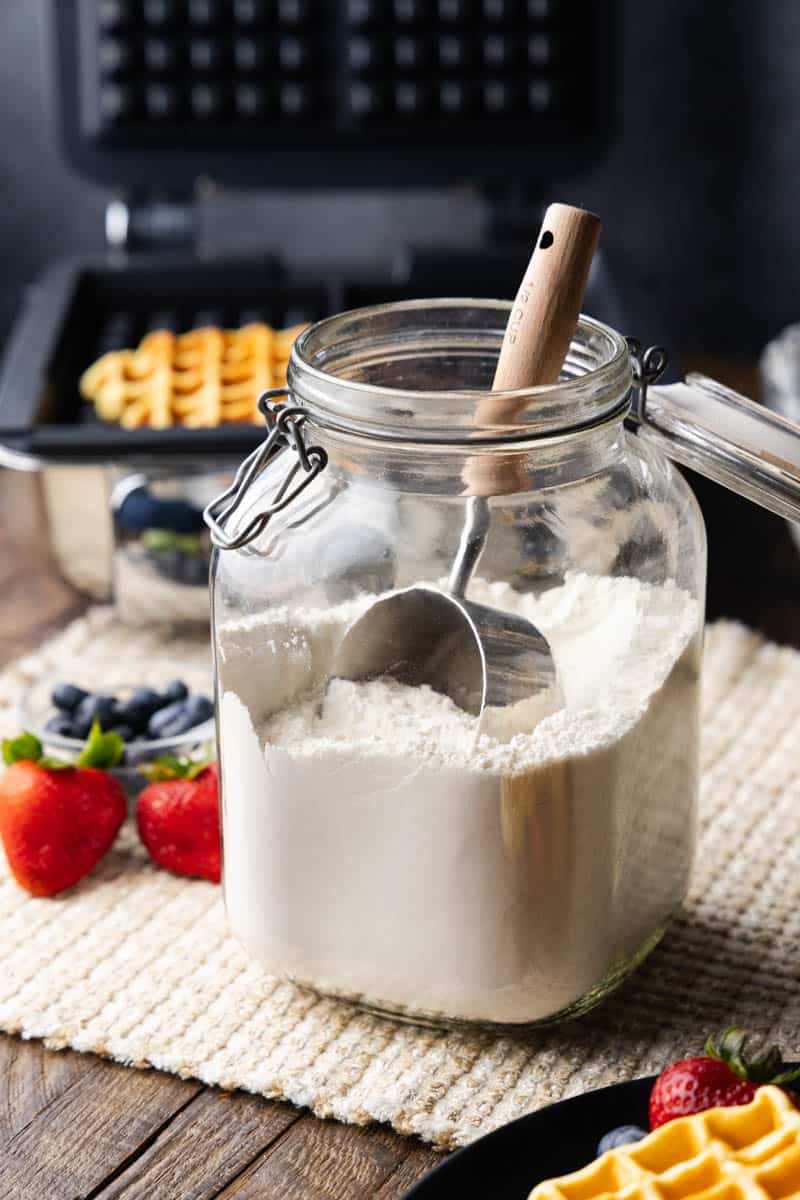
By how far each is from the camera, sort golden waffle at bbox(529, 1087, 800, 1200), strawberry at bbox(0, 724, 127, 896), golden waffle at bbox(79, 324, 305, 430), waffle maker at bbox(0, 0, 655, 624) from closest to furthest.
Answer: golden waffle at bbox(529, 1087, 800, 1200) < strawberry at bbox(0, 724, 127, 896) < golden waffle at bbox(79, 324, 305, 430) < waffle maker at bbox(0, 0, 655, 624)

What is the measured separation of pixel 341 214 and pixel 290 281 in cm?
45

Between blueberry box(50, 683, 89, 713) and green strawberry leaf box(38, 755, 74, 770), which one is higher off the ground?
→ green strawberry leaf box(38, 755, 74, 770)

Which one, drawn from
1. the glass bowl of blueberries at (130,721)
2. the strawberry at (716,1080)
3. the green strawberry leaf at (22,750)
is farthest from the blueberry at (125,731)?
the strawberry at (716,1080)

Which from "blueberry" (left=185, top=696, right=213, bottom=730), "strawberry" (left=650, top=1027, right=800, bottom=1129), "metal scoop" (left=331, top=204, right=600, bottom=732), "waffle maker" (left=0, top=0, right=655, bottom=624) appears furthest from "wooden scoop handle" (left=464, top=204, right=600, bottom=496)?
"waffle maker" (left=0, top=0, right=655, bottom=624)

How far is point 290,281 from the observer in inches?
60.7

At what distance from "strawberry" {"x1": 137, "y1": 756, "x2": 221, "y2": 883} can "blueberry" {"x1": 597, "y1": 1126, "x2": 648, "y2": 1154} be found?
0.32 metres

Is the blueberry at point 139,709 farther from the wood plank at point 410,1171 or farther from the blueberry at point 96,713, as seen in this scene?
the wood plank at point 410,1171

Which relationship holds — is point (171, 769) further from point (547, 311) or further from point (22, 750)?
point (547, 311)

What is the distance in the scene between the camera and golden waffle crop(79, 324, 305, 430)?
1.29 m

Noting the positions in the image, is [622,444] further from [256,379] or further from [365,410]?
[256,379]

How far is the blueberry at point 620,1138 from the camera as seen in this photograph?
1.90ft

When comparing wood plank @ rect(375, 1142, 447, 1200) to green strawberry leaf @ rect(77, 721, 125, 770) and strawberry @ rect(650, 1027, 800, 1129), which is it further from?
green strawberry leaf @ rect(77, 721, 125, 770)

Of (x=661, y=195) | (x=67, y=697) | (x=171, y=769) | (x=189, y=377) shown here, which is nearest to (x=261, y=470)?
(x=171, y=769)

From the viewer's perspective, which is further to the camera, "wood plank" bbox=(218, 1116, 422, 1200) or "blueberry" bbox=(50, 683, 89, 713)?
"blueberry" bbox=(50, 683, 89, 713)
